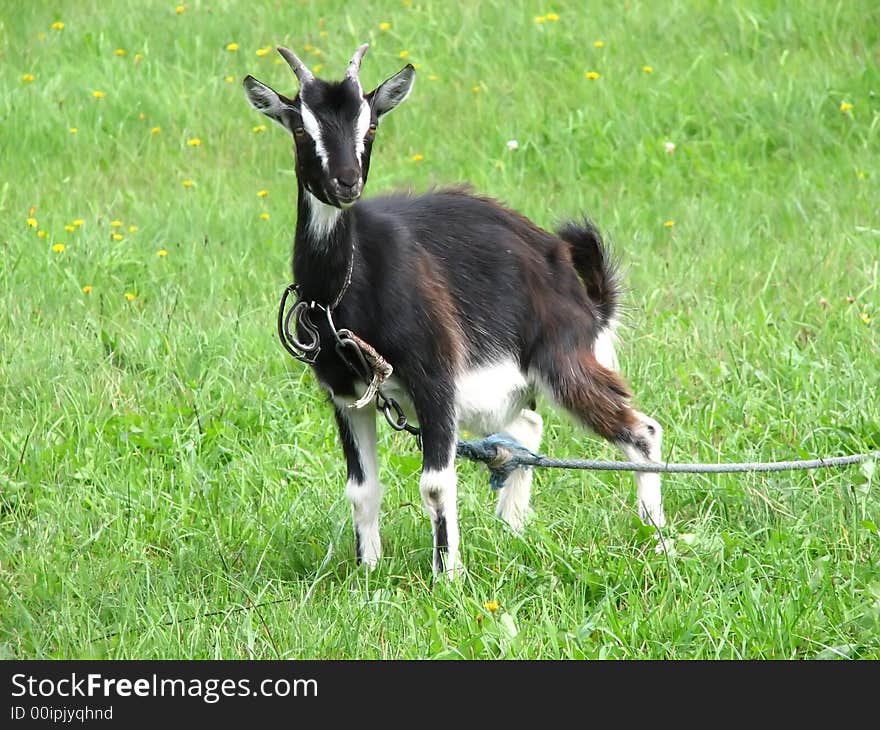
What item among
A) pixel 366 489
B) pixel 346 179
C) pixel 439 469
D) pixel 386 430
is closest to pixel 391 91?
pixel 346 179

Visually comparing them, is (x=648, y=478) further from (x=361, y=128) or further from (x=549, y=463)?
(x=361, y=128)

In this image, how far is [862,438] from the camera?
549 centimetres

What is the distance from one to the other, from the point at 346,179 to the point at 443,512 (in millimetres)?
1201

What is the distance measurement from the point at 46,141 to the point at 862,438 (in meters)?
5.76

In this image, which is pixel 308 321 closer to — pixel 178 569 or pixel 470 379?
pixel 470 379

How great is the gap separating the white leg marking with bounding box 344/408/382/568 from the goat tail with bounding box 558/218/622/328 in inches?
44.1

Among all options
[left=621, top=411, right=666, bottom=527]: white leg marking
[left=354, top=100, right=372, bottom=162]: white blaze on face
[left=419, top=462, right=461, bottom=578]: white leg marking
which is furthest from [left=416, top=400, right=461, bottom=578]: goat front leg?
[left=354, top=100, right=372, bottom=162]: white blaze on face

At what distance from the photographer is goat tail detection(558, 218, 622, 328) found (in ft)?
17.7

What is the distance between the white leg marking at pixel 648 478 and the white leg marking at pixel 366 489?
92 centimetres

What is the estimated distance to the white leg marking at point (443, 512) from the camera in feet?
15.0

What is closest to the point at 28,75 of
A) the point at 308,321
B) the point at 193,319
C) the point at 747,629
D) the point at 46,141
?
the point at 46,141

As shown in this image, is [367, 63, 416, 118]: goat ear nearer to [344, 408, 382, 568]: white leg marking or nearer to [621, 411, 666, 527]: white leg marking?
[344, 408, 382, 568]: white leg marking

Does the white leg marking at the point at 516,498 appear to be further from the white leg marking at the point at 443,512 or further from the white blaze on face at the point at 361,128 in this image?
the white blaze on face at the point at 361,128

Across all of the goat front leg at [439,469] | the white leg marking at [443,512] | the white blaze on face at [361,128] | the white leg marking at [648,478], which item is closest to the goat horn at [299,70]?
the white blaze on face at [361,128]
